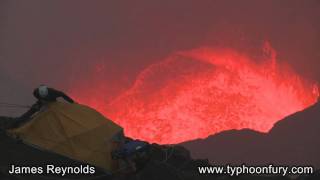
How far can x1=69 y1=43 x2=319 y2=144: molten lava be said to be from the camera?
1679 inches

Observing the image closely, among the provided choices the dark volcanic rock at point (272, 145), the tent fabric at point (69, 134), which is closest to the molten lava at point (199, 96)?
the dark volcanic rock at point (272, 145)

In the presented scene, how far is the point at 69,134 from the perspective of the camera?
12086 mm

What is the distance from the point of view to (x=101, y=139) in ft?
40.1

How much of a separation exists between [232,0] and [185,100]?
9.13 m

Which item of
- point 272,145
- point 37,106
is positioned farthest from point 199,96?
point 37,106

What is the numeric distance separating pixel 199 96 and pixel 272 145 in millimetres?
15986

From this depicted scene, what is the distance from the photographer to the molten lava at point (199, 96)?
140ft

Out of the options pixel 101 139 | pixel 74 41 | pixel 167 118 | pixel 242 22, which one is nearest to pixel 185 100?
pixel 167 118

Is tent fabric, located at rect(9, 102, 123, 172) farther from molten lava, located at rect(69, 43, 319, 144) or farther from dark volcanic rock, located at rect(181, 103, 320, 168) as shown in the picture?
molten lava, located at rect(69, 43, 319, 144)

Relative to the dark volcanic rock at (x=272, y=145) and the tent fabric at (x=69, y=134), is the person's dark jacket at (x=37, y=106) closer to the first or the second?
the tent fabric at (x=69, y=134)

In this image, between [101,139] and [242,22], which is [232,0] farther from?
[101,139]

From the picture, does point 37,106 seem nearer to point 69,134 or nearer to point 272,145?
point 69,134

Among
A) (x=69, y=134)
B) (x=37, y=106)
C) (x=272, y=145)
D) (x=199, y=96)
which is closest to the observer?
(x=69, y=134)

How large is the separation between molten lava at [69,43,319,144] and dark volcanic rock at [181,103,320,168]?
10913 millimetres
